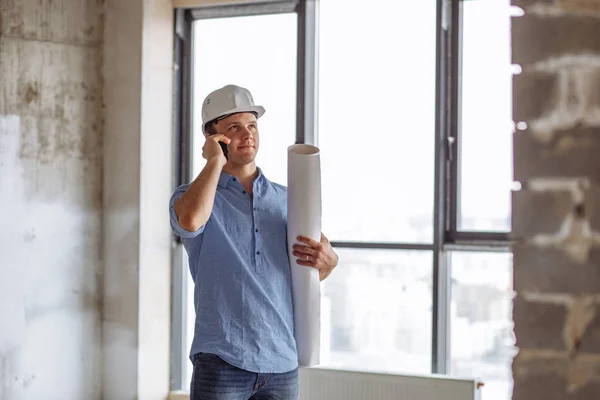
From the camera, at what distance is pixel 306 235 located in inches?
89.5

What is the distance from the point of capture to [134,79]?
3.96 metres

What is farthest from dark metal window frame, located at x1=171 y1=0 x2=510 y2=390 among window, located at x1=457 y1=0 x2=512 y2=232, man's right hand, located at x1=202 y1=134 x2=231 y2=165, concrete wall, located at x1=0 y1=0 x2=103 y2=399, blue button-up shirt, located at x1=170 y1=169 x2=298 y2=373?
man's right hand, located at x1=202 y1=134 x2=231 y2=165

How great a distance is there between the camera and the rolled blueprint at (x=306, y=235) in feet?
7.47

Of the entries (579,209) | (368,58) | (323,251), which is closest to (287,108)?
(368,58)

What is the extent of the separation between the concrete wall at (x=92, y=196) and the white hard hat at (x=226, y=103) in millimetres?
1595

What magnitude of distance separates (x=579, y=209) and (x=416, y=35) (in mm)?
2906

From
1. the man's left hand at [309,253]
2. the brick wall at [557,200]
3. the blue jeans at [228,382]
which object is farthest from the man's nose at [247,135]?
the brick wall at [557,200]

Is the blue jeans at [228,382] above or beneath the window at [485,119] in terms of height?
beneath

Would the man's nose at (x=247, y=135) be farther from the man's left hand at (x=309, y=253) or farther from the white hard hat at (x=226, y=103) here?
the man's left hand at (x=309, y=253)

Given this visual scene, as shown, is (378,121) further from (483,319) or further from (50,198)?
(50,198)

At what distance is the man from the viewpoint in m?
2.10

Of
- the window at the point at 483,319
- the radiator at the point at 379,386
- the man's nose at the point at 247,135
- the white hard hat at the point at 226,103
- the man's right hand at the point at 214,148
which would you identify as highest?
the white hard hat at the point at 226,103

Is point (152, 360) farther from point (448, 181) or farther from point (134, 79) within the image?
point (448, 181)

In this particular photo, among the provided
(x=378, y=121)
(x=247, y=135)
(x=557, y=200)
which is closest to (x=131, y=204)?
(x=378, y=121)
